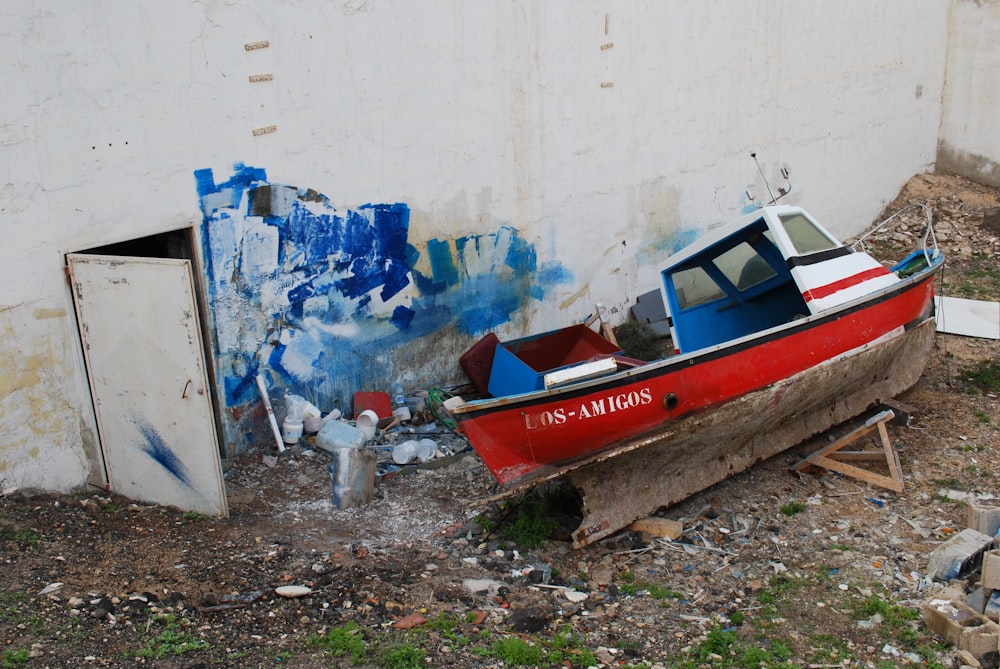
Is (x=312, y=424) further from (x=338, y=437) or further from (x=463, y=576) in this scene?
Result: (x=463, y=576)

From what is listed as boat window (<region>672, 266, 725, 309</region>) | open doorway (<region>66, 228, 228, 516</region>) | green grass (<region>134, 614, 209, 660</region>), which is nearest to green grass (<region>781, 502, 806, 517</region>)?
boat window (<region>672, 266, 725, 309</region>)

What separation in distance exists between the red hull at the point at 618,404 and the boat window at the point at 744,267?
43.3 inches

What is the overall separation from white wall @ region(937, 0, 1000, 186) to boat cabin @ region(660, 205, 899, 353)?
27.0 ft

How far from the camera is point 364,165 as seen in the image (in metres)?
8.78

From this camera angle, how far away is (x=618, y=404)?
696 cm

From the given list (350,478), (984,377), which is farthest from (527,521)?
(984,377)

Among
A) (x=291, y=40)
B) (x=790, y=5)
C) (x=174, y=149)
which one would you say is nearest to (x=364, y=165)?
(x=291, y=40)

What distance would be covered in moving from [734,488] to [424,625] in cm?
316

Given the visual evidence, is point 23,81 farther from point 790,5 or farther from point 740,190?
point 790,5

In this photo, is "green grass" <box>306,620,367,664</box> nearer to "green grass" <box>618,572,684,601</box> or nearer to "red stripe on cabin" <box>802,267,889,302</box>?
"green grass" <box>618,572,684,601</box>

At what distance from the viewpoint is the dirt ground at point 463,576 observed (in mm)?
5730

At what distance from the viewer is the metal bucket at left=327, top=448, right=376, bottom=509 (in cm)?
762

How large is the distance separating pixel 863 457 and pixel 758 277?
185 centimetres

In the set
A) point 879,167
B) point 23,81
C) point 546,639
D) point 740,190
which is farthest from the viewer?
point 879,167
